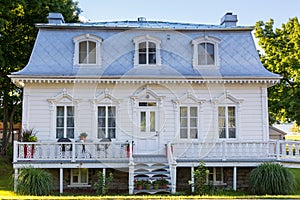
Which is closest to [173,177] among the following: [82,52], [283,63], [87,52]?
[87,52]

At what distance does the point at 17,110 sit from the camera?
108 feet

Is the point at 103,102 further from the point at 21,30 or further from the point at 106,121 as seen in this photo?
the point at 21,30

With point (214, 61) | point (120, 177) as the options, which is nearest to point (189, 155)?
point (120, 177)

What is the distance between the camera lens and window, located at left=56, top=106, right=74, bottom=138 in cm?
1766

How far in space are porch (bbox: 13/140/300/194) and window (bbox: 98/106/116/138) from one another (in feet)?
3.82

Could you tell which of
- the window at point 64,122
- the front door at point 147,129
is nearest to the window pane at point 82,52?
the window at point 64,122

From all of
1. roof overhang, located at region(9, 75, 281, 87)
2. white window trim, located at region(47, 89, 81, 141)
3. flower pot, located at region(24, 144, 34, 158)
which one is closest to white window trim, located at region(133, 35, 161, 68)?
roof overhang, located at region(9, 75, 281, 87)

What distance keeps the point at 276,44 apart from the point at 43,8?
15.4 meters

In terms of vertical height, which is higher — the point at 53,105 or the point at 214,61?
the point at 214,61

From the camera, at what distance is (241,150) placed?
1670 cm

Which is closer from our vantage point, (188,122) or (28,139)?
(28,139)

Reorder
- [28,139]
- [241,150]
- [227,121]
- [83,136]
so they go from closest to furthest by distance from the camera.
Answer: [28,139] < [241,150] < [83,136] < [227,121]

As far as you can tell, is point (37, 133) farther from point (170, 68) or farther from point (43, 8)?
point (43, 8)

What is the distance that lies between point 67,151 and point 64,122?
192cm
